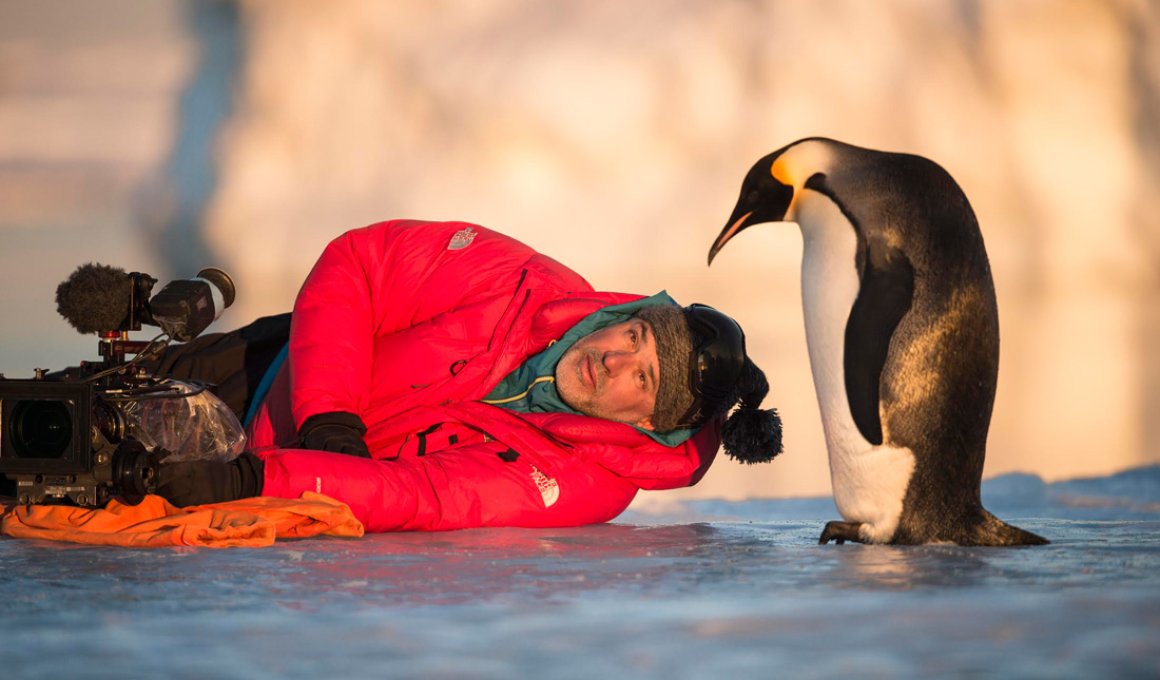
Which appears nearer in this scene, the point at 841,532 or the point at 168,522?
the point at 168,522

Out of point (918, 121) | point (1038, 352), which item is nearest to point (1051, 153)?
point (918, 121)

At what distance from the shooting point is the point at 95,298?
1701 mm

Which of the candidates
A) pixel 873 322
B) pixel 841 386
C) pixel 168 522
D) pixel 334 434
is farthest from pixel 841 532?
pixel 168 522

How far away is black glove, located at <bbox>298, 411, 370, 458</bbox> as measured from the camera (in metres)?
2.02

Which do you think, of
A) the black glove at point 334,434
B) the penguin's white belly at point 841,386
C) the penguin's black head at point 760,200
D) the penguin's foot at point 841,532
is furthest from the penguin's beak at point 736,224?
the black glove at point 334,434

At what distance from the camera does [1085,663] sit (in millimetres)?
943

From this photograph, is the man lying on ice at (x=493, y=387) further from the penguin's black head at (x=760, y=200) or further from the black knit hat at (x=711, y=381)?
the penguin's black head at (x=760, y=200)

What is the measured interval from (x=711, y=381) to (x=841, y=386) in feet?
1.36

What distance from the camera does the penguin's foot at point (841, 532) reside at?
5.80 ft

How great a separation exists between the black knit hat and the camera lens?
0.95 meters

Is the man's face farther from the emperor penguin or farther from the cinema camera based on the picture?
the cinema camera

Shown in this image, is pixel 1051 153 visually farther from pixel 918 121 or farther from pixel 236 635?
pixel 236 635

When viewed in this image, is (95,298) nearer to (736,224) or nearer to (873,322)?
(736,224)

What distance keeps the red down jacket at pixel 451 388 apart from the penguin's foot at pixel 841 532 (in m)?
0.47
